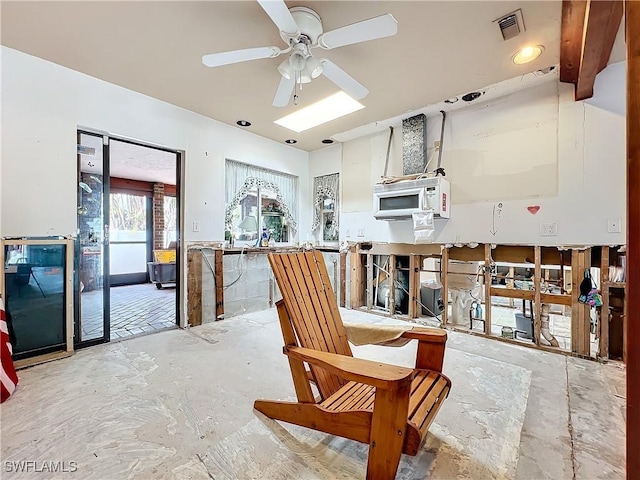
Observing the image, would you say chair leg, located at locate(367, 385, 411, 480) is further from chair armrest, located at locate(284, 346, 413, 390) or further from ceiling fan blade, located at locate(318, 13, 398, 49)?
ceiling fan blade, located at locate(318, 13, 398, 49)

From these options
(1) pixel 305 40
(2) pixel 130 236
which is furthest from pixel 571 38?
(2) pixel 130 236

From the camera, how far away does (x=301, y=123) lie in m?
4.09

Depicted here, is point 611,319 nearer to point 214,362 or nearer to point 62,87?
point 214,362

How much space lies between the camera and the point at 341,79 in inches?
93.0

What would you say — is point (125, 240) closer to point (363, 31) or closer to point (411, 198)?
point (411, 198)

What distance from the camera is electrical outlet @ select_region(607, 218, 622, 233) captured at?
2.73 metres

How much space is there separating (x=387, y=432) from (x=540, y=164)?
323 centimetres

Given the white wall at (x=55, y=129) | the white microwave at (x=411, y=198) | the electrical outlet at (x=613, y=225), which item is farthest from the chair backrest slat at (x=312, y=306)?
the electrical outlet at (x=613, y=225)

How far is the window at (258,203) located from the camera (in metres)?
4.29

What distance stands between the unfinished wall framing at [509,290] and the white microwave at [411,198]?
0.52m

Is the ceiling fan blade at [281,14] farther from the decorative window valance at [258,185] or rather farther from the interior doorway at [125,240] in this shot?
the decorative window valance at [258,185]

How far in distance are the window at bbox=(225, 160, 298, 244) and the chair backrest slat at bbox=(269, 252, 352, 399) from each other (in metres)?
2.56

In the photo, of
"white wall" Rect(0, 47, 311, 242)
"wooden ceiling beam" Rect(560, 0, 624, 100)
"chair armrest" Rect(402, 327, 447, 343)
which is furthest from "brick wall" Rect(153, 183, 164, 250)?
"wooden ceiling beam" Rect(560, 0, 624, 100)

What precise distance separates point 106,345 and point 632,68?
13.7 feet
